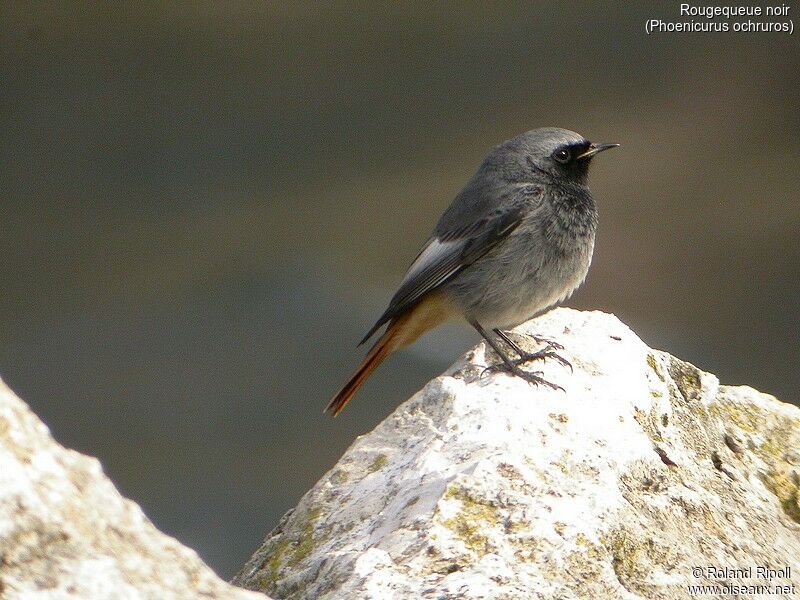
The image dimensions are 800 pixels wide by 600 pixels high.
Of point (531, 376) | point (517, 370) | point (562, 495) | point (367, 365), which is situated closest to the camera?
point (562, 495)

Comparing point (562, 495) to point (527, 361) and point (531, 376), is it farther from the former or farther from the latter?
point (527, 361)

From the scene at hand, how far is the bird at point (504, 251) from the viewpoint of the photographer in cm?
499

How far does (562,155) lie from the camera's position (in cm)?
523

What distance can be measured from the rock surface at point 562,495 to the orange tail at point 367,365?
1.36 m

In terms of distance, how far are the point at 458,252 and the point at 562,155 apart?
2.28 feet

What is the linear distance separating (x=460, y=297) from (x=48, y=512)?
11.4ft

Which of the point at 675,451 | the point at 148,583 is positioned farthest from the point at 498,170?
the point at 148,583

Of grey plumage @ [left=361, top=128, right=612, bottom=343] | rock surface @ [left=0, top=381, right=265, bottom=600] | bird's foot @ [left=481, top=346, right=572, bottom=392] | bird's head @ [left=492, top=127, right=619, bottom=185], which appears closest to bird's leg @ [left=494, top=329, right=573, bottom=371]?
bird's foot @ [left=481, top=346, right=572, bottom=392]

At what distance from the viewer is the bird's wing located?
5.04 metres

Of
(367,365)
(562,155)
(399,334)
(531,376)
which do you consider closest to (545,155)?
(562,155)

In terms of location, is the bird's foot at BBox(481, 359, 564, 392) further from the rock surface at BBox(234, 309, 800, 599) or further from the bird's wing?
the bird's wing

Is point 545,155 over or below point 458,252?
over

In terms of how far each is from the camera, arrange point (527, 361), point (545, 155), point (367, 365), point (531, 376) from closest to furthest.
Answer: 1. point (531, 376)
2. point (527, 361)
3. point (367, 365)
4. point (545, 155)

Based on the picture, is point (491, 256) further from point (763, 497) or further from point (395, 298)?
point (763, 497)
